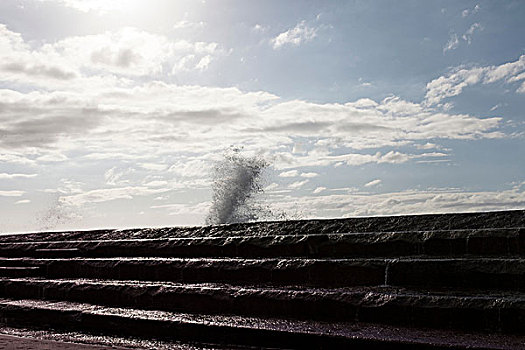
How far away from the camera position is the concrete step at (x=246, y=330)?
3.28 metres

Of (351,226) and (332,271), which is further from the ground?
(351,226)

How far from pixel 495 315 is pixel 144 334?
239 cm

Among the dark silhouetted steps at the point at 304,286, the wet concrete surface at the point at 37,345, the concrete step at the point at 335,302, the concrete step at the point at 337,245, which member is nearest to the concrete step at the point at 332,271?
the dark silhouetted steps at the point at 304,286

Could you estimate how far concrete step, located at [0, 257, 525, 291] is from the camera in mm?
3947

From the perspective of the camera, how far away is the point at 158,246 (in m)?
5.88

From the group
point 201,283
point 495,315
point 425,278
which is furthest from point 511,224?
point 201,283

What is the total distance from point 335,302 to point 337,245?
0.99 meters

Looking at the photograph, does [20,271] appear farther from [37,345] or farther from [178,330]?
[178,330]

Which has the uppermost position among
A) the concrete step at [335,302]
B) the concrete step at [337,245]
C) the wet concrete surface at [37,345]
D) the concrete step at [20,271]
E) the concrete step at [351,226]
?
the concrete step at [351,226]

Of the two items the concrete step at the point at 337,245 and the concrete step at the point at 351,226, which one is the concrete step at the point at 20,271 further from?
the concrete step at the point at 351,226

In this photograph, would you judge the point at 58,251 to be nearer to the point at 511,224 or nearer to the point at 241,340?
the point at 241,340

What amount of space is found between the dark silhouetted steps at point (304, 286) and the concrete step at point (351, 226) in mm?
14

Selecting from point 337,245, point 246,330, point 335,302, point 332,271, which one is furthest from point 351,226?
point 246,330

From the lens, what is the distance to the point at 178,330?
4.07 metres
